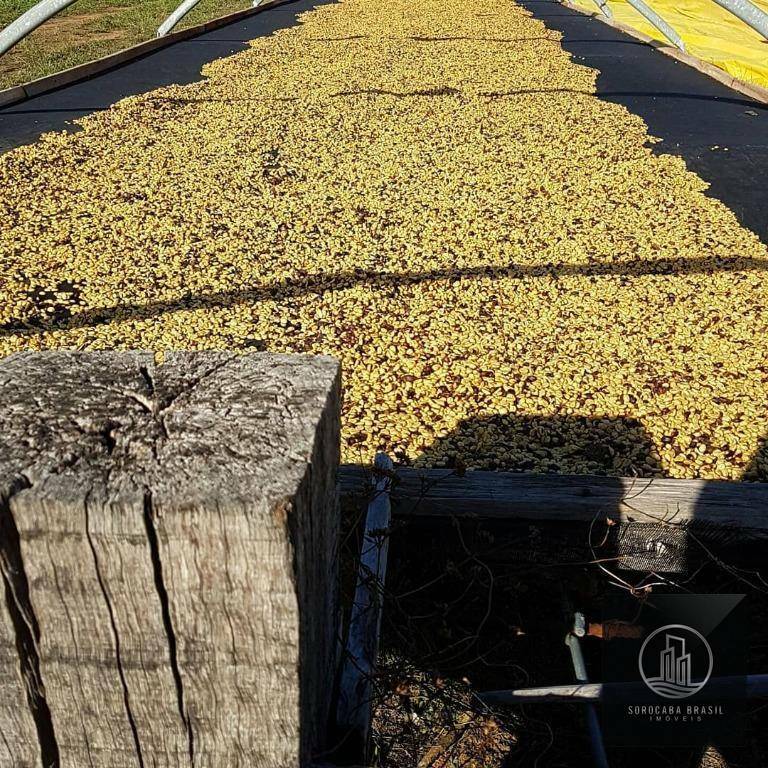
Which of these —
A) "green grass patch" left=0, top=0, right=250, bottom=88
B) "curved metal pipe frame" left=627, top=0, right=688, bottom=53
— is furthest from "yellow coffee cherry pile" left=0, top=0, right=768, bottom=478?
"green grass patch" left=0, top=0, right=250, bottom=88

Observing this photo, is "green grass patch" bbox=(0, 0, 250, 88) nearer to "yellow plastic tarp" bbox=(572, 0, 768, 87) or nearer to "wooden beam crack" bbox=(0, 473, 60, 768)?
"yellow plastic tarp" bbox=(572, 0, 768, 87)

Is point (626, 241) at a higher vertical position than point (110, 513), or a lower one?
lower

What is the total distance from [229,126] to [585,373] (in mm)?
3901

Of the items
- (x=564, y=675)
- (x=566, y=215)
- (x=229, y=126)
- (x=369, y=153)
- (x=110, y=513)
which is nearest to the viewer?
A: (x=110, y=513)

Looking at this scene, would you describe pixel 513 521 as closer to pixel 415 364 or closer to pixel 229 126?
pixel 415 364

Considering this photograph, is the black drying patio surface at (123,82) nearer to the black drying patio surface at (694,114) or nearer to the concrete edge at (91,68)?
the concrete edge at (91,68)

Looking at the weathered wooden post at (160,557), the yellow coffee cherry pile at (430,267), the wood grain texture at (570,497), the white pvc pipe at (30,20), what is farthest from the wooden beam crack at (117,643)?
the white pvc pipe at (30,20)

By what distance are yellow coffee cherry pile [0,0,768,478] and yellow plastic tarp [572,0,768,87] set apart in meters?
2.40

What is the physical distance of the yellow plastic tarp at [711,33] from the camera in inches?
300

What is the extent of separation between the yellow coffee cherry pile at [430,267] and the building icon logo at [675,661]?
2.64ft

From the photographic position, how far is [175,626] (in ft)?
2.26

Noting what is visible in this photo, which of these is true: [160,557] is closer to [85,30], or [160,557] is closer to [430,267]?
[430,267]

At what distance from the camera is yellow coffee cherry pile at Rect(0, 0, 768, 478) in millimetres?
2629

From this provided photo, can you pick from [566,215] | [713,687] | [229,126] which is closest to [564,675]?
[713,687]
